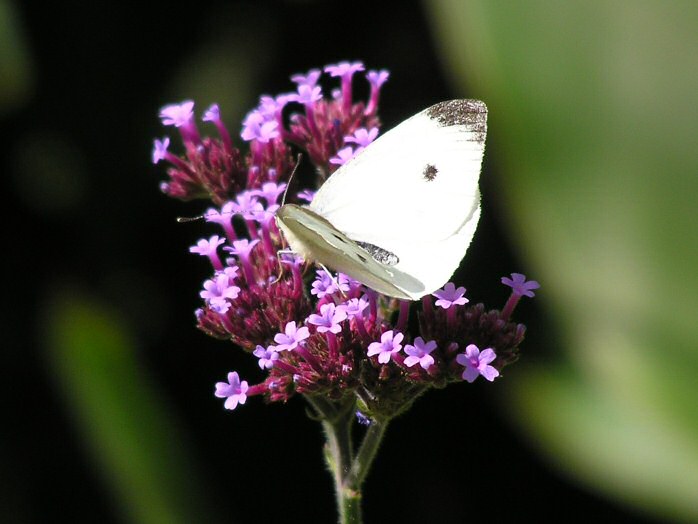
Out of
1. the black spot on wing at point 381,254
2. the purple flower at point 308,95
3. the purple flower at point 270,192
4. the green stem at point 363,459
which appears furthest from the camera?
the purple flower at point 308,95

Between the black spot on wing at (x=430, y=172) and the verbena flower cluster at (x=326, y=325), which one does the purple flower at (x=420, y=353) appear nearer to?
the verbena flower cluster at (x=326, y=325)

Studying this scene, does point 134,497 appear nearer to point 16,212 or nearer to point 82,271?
point 82,271

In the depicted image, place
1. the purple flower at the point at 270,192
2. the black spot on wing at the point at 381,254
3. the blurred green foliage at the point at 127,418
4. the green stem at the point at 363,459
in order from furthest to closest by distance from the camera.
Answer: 1. the blurred green foliage at the point at 127,418
2. the purple flower at the point at 270,192
3. the green stem at the point at 363,459
4. the black spot on wing at the point at 381,254

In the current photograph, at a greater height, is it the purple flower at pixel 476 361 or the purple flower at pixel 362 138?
the purple flower at pixel 362 138

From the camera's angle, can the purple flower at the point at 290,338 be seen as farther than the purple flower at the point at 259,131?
No

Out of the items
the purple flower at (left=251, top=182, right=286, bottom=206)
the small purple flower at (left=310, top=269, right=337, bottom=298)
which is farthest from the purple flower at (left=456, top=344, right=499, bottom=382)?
the purple flower at (left=251, top=182, right=286, bottom=206)

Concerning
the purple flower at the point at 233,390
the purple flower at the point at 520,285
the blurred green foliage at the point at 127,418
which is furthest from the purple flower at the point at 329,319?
the blurred green foliage at the point at 127,418

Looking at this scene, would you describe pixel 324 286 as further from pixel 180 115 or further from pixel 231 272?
pixel 180 115
